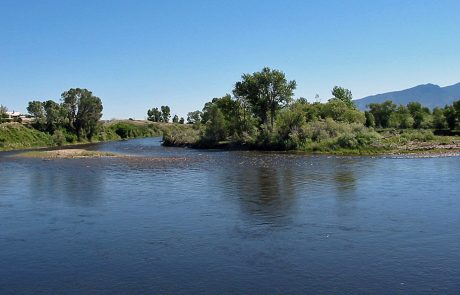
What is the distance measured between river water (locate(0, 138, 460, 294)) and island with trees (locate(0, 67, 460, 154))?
37101mm

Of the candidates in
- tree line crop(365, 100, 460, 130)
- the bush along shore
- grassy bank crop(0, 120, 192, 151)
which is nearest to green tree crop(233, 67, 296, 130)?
the bush along shore

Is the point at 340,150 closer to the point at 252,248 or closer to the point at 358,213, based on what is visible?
the point at 358,213

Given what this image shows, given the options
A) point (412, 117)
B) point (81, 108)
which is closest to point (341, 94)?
point (412, 117)

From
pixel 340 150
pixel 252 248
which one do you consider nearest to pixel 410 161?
pixel 340 150

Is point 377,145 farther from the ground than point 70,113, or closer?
closer

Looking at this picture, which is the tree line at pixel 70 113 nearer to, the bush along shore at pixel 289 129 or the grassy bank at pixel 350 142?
the bush along shore at pixel 289 129

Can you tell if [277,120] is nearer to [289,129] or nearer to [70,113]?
[289,129]

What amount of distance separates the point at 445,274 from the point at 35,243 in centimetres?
1669

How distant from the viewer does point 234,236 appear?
20.7 metres

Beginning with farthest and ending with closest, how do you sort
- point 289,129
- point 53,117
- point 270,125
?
point 53,117, point 270,125, point 289,129

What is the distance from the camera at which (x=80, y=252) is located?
1870cm

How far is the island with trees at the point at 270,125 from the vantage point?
73688 mm

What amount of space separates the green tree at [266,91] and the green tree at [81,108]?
5633 centimetres

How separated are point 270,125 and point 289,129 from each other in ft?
23.2
